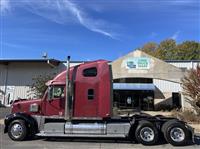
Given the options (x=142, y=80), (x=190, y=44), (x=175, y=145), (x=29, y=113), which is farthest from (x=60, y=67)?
(x=190, y=44)

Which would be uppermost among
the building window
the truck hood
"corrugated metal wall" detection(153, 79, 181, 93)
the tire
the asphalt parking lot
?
"corrugated metal wall" detection(153, 79, 181, 93)

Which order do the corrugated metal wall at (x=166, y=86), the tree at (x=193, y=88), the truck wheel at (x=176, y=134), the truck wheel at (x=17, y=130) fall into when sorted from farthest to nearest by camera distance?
the corrugated metal wall at (x=166, y=86) < the tree at (x=193, y=88) < the truck wheel at (x=17, y=130) < the truck wheel at (x=176, y=134)

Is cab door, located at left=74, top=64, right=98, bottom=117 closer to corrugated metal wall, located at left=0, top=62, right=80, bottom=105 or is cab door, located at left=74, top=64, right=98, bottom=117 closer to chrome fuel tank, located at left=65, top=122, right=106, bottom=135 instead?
chrome fuel tank, located at left=65, top=122, right=106, bottom=135

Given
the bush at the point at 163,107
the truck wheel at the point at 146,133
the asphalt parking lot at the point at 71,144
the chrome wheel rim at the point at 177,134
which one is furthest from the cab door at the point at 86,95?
Result: the bush at the point at 163,107

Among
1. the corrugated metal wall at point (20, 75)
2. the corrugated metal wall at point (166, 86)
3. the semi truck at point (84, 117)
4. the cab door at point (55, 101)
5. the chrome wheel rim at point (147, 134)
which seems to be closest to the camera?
the chrome wheel rim at point (147, 134)

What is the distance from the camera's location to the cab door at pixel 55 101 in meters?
13.6

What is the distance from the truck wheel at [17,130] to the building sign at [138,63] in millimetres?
14895

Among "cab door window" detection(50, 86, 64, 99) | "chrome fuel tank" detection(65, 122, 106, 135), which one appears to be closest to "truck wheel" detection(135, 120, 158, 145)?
"chrome fuel tank" detection(65, 122, 106, 135)

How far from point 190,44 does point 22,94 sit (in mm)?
43120

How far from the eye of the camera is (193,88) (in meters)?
23.3

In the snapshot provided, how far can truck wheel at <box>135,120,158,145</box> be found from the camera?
12.5 metres

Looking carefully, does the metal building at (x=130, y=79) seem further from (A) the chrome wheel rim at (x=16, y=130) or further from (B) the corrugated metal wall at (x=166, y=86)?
(A) the chrome wheel rim at (x=16, y=130)

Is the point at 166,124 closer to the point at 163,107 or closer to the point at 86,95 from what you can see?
the point at 86,95

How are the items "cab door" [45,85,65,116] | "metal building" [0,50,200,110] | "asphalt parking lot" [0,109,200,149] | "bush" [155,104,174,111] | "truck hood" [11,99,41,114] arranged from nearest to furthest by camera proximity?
"asphalt parking lot" [0,109,200,149] < "cab door" [45,85,65,116] < "truck hood" [11,99,41,114] < "metal building" [0,50,200,110] < "bush" [155,104,174,111]
